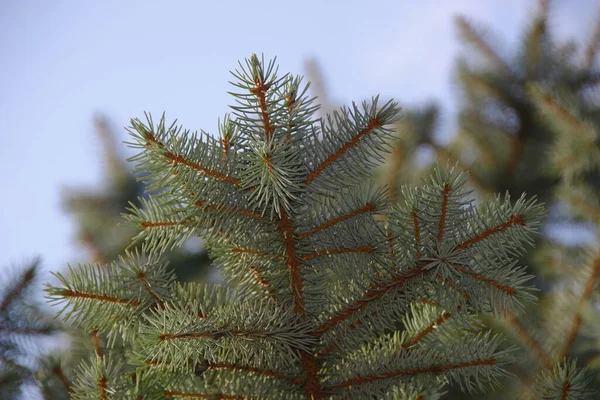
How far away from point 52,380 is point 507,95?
6.10 ft

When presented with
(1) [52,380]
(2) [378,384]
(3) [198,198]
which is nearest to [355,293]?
(2) [378,384]

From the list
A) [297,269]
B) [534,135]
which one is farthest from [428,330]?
[534,135]

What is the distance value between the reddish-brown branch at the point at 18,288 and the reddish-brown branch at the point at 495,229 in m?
0.87

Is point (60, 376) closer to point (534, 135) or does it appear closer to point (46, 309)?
point (46, 309)

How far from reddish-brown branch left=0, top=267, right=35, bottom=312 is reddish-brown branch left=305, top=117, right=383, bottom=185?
77 centimetres

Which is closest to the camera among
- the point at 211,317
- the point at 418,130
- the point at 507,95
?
the point at 211,317

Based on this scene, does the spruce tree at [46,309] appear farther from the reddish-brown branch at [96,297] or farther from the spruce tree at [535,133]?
the spruce tree at [535,133]

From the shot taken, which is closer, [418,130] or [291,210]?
[291,210]

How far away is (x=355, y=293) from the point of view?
678 millimetres

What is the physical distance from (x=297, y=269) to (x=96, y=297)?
224 mm

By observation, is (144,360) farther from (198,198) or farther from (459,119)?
(459,119)

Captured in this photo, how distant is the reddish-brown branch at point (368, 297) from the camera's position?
25.4 inches

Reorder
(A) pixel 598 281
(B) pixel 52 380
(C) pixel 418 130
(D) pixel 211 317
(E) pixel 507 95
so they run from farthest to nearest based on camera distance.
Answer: (E) pixel 507 95 < (C) pixel 418 130 < (A) pixel 598 281 < (B) pixel 52 380 < (D) pixel 211 317

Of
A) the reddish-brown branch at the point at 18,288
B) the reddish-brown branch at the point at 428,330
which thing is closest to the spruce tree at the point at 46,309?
the reddish-brown branch at the point at 18,288
